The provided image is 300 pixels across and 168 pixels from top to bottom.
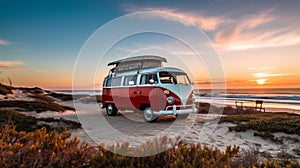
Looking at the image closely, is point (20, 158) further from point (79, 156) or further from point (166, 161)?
point (166, 161)

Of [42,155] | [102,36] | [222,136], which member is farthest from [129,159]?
[222,136]

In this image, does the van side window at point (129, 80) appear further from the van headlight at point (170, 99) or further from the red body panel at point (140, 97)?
the van headlight at point (170, 99)

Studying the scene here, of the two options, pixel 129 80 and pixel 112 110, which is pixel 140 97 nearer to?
pixel 129 80

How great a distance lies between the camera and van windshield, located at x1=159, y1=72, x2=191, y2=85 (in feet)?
34.7

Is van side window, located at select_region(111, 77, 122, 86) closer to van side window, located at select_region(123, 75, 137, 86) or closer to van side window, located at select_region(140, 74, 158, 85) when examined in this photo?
van side window, located at select_region(123, 75, 137, 86)

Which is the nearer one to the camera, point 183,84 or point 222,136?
point 222,136

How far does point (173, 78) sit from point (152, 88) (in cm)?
134

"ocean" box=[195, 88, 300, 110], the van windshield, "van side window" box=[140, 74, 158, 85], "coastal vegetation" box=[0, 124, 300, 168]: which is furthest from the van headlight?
"ocean" box=[195, 88, 300, 110]

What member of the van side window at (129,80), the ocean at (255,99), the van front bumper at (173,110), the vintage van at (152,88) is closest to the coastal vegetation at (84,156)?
the van front bumper at (173,110)

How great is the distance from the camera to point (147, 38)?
26.0 ft

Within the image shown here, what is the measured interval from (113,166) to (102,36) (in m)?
4.11

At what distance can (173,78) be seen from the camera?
1095cm

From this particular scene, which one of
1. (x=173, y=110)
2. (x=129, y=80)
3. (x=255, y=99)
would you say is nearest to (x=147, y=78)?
(x=129, y=80)

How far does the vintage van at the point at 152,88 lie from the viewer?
1018 cm
